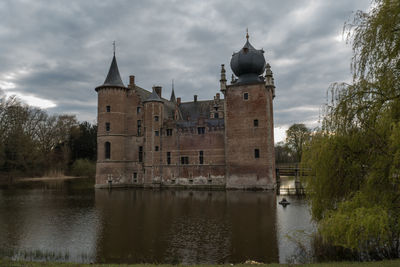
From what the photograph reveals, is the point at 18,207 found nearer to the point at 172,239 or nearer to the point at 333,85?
the point at 172,239

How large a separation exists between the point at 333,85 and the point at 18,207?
58.6 feet

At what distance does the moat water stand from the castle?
363 inches

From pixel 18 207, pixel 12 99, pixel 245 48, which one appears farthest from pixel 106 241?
pixel 12 99

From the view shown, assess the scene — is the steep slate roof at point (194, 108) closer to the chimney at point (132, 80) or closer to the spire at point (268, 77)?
the chimney at point (132, 80)

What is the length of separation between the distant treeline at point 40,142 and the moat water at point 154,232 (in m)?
26.6

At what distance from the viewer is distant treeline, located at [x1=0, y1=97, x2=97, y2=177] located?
3916 centimetres

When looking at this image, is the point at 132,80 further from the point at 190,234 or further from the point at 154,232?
the point at 190,234

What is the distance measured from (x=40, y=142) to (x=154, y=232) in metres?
43.6

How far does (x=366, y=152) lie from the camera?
707cm

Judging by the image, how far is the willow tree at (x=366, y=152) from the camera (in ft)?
20.2

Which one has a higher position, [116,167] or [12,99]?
[12,99]

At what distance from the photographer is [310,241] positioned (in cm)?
941

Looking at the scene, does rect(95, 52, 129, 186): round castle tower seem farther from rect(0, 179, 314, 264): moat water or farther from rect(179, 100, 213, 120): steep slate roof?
rect(0, 179, 314, 264): moat water

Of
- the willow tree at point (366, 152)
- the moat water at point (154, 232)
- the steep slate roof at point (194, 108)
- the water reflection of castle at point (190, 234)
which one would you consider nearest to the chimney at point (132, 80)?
the steep slate roof at point (194, 108)
